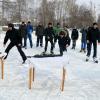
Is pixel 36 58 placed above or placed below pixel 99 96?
above

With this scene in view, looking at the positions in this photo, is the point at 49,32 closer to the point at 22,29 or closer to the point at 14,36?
the point at 22,29

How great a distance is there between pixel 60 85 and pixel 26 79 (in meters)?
1.36

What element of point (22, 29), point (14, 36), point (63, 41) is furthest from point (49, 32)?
point (14, 36)

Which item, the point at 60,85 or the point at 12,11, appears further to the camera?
the point at 12,11

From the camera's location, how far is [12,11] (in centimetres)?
7131

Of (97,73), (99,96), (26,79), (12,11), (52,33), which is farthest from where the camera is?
(12,11)

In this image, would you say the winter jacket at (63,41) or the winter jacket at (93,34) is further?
the winter jacket at (63,41)

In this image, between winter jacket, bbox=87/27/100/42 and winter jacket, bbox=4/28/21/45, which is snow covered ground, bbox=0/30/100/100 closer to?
winter jacket, bbox=4/28/21/45

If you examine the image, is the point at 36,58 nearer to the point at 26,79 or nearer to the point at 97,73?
the point at 26,79

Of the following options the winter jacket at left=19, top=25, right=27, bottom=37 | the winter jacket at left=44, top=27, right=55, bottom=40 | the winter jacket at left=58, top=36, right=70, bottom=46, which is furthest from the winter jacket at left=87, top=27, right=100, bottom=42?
the winter jacket at left=19, top=25, right=27, bottom=37

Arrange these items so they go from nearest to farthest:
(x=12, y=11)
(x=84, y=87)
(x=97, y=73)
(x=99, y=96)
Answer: (x=99, y=96), (x=84, y=87), (x=97, y=73), (x=12, y=11)

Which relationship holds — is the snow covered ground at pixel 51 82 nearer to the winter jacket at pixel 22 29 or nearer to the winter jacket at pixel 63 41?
the winter jacket at pixel 63 41

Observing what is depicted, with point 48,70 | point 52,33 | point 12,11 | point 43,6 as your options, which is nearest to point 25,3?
point 12,11

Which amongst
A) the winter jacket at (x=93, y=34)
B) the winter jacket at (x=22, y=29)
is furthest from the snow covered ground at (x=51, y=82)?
the winter jacket at (x=22, y=29)
